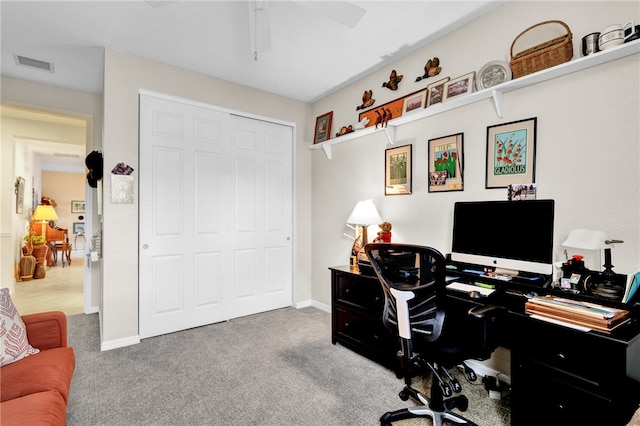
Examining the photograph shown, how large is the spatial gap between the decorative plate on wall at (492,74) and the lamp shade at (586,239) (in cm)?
114

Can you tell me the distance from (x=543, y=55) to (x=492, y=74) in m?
0.33

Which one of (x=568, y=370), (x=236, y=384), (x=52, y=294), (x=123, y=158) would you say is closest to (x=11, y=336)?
(x=236, y=384)

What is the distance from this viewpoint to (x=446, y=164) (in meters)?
2.59

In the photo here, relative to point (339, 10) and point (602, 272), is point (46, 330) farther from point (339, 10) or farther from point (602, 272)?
point (602, 272)

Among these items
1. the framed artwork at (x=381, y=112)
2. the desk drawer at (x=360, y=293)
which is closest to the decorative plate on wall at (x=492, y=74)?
the framed artwork at (x=381, y=112)

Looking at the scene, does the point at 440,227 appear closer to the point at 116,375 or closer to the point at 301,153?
the point at 301,153

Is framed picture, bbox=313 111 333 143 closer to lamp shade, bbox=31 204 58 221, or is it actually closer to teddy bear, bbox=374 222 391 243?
teddy bear, bbox=374 222 391 243

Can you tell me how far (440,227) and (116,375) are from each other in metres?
2.82

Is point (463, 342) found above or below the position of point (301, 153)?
below

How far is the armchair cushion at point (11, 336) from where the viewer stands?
1.59m

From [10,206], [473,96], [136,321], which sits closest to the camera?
[473,96]

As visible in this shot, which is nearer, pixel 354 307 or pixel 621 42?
Result: pixel 621 42

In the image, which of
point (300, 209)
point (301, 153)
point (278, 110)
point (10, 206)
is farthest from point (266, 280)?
point (10, 206)

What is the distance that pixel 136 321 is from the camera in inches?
117
